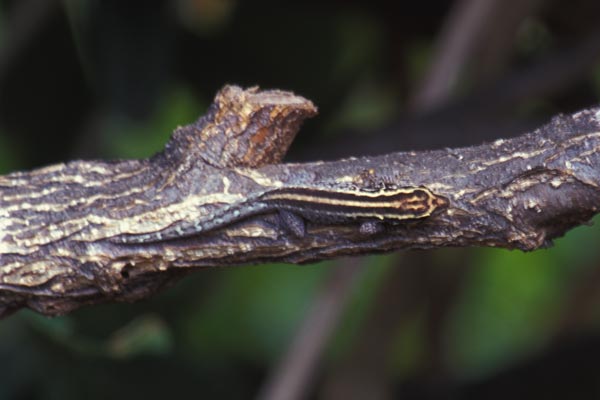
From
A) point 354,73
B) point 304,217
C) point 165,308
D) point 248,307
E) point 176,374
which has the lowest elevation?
point 304,217

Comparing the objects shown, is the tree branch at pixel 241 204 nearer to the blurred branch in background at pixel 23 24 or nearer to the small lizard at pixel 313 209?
the small lizard at pixel 313 209

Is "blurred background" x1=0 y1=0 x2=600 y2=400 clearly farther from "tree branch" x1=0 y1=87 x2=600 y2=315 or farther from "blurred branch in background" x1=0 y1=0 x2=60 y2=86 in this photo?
"tree branch" x1=0 y1=87 x2=600 y2=315

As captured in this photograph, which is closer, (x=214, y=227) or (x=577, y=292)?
(x=214, y=227)

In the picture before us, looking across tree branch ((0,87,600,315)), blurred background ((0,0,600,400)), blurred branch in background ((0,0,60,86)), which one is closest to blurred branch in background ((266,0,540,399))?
blurred background ((0,0,600,400))

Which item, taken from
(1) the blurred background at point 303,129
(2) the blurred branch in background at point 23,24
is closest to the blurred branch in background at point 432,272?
(1) the blurred background at point 303,129

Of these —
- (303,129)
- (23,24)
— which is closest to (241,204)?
(303,129)

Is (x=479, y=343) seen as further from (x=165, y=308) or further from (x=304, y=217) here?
(x=304, y=217)

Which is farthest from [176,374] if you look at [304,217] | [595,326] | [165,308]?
[595,326]
